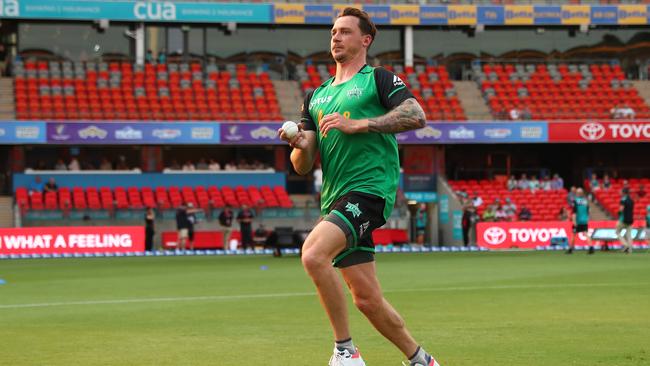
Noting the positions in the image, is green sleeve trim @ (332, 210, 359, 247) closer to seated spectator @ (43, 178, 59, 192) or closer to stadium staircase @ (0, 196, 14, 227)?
stadium staircase @ (0, 196, 14, 227)

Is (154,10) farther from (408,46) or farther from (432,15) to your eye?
(432,15)

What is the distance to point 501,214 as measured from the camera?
45.8 metres

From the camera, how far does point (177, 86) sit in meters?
50.7

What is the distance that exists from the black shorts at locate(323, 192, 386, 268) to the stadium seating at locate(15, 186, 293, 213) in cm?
3742

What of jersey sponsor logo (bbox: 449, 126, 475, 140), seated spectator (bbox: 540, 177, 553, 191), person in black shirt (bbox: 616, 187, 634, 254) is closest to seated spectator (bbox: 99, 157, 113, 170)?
jersey sponsor logo (bbox: 449, 126, 475, 140)

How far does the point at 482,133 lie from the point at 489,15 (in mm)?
8015

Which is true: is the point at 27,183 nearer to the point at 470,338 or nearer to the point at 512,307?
the point at 512,307

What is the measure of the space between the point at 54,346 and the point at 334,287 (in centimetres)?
419

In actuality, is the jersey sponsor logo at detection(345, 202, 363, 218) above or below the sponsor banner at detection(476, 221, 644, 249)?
above

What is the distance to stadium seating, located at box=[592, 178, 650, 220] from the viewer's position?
47781mm

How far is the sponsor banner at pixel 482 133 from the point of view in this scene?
1913 inches

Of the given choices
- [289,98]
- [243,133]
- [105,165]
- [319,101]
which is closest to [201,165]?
[243,133]

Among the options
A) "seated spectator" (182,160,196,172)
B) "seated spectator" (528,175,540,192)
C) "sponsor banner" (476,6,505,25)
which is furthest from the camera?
"sponsor banner" (476,6,505,25)

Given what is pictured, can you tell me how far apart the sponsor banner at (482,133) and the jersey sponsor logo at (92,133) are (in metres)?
12.6
